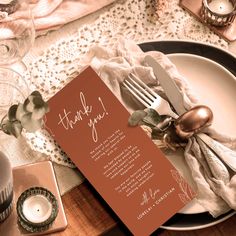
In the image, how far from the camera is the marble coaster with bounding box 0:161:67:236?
0.70 metres

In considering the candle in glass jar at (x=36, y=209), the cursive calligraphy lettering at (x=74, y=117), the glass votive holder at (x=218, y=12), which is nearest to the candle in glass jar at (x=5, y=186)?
the candle in glass jar at (x=36, y=209)

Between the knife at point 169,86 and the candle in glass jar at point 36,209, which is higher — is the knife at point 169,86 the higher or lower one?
the higher one

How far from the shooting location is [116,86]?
0.80m

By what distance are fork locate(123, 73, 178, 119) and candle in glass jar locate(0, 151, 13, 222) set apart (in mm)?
222

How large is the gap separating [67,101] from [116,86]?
8cm

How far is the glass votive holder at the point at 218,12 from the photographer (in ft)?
2.92

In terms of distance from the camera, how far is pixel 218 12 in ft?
2.96

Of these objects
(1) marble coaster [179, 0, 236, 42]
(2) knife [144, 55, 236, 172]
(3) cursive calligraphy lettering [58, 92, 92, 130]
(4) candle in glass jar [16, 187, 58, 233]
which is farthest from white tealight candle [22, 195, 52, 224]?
(1) marble coaster [179, 0, 236, 42]

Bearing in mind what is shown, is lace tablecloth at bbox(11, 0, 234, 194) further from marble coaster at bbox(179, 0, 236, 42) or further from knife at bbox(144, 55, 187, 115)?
knife at bbox(144, 55, 187, 115)

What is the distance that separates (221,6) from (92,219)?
0.41 m

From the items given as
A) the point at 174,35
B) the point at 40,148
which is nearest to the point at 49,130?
the point at 40,148

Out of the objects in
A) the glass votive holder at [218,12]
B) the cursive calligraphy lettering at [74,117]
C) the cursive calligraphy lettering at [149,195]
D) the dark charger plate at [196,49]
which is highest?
the glass votive holder at [218,12]

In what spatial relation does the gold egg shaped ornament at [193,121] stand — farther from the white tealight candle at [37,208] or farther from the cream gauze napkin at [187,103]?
the white tealight candle at [37,208]

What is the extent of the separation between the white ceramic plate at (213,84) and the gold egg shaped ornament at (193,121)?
0.06m
